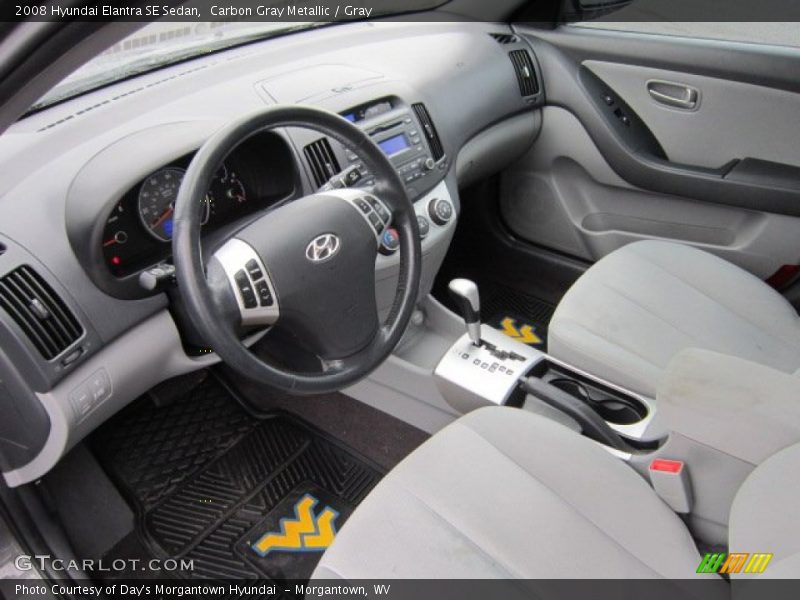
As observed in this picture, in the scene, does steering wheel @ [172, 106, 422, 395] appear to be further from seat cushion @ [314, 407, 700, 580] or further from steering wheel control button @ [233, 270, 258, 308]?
seat cushion @ [314, 407, 700, 580]

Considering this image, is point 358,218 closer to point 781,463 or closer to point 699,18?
point 781,463

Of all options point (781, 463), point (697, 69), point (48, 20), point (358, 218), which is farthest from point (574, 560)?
point (697, 69)

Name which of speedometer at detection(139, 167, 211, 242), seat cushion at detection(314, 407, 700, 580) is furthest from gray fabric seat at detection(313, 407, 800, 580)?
speedometer at detection(139, 167, 211, 242)

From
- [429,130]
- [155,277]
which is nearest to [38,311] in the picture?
→ [155,277]

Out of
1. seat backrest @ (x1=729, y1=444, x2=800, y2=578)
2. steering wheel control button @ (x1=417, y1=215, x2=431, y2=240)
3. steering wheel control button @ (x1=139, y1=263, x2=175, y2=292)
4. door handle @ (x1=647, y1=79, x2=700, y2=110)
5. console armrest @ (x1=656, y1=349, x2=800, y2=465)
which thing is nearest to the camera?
seat backrest @ (x1=729, y1=444, x2=800, y2=578)

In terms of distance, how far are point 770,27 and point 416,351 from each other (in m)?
1.22

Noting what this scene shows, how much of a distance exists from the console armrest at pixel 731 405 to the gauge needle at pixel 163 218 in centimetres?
89

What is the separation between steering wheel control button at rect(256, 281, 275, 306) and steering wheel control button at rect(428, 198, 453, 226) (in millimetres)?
831

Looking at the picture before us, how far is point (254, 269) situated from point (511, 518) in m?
0.53

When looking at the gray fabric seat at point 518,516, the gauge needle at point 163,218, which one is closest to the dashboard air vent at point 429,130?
the gauge needle at point 163,218

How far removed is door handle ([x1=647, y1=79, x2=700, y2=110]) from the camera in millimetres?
1974

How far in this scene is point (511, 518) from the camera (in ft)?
3.58

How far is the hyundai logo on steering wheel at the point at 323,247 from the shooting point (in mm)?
1122

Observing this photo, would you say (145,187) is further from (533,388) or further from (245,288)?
(533,388)
